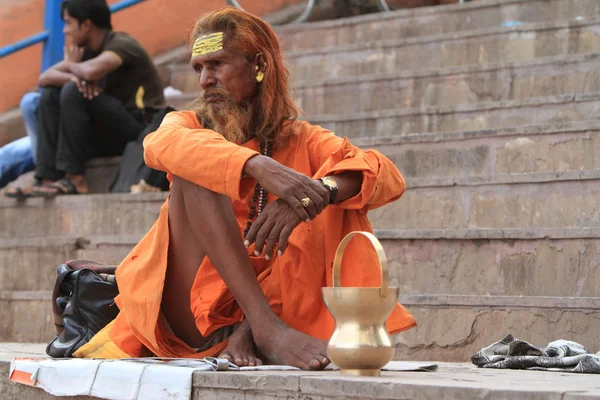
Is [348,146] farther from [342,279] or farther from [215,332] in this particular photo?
[215,332]

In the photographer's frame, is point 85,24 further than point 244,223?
Yes

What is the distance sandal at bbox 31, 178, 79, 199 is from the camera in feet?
19.2

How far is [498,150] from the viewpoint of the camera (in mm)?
4766

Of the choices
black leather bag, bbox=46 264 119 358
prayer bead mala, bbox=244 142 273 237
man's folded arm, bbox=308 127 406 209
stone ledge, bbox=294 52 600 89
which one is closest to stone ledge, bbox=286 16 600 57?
stone ledge, bbox=294 52 600 89

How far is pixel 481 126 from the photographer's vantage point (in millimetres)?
5250

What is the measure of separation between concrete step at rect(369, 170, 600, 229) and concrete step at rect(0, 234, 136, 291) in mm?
1323

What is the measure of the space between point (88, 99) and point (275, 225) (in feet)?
11.2

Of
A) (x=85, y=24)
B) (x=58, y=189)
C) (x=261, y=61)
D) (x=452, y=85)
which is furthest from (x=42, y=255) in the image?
(x=261, y=61)

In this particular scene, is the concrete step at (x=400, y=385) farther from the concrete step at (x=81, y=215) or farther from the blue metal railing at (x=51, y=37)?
the blue metal railing at (x=51, y=37)

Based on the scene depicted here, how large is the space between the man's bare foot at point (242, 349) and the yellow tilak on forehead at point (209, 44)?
847 mm

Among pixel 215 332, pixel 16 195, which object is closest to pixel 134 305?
pixel 215 332

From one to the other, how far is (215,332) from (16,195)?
2.98 metres

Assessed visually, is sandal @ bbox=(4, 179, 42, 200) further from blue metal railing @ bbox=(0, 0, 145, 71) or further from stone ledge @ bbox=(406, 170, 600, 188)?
stone ledge @ bbox=(406, 170, 600, 188)

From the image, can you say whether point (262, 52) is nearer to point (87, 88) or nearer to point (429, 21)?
point (87, 88)
